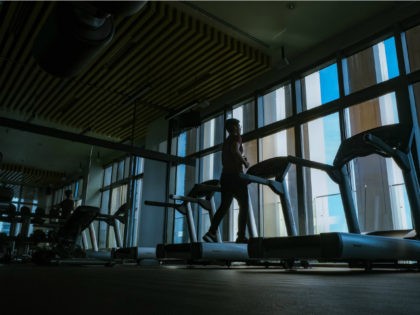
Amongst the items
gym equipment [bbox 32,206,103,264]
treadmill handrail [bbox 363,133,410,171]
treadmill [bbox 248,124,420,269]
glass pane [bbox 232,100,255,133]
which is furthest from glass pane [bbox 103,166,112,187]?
treadmill handrail [bbox 363,133,410,171]

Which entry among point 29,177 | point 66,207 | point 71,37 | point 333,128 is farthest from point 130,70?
point 29,177

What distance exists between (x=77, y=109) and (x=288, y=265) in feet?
20.9

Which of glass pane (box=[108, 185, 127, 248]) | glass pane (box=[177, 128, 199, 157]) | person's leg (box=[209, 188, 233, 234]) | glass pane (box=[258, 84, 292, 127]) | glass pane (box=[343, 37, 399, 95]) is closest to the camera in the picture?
person's leg (box=[209, 188, 233, 234])

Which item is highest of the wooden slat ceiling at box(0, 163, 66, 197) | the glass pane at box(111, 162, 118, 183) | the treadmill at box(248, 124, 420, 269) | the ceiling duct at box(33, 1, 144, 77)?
the wooden slat ceiling at box(0, 163, 66, 197)

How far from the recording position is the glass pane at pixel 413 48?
4.75 metres

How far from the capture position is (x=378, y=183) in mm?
4789

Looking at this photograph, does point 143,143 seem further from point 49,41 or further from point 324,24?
point 49,41

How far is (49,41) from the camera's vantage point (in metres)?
2.43

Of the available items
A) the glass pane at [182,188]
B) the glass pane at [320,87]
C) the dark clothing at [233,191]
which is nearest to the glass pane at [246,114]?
the glass pane at [320,87]

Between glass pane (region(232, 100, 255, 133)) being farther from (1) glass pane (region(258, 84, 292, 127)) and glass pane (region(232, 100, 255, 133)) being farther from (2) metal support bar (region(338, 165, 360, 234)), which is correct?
(2) metal support bar (region(338, 165, 360, 234))

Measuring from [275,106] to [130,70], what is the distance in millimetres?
2745

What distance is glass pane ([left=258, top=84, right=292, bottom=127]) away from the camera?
20.7 ft

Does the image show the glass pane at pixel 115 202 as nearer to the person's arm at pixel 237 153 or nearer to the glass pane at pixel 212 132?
the glass pane at pixel 212 132

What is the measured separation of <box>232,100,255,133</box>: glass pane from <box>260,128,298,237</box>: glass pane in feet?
1.92
